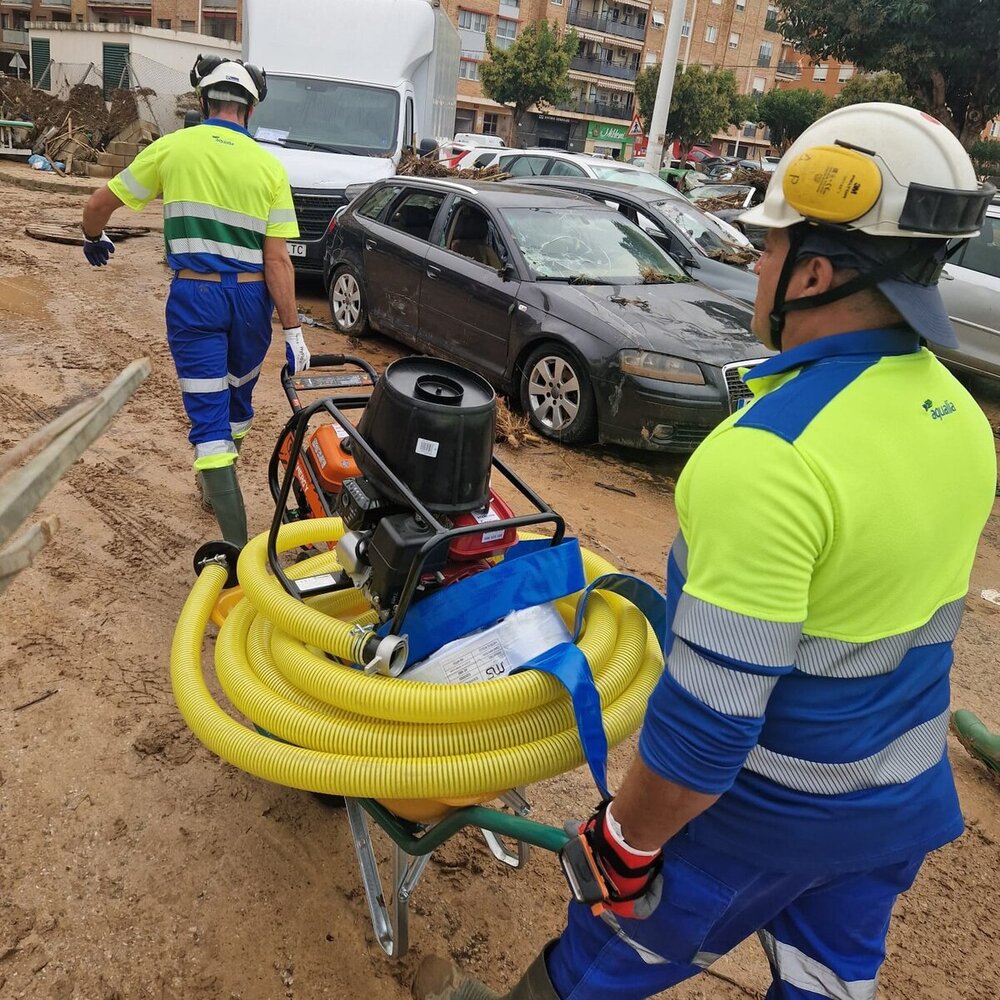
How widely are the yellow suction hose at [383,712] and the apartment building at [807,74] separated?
7371 cm

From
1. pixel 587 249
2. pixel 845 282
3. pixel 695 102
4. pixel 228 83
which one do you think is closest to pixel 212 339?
pixel 228 83

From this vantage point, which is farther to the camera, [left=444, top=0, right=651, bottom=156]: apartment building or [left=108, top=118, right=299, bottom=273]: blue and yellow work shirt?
[left=444, top=0, right=651, bottom=156]: apartment building

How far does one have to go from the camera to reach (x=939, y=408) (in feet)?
4.50

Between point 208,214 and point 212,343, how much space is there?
56cm

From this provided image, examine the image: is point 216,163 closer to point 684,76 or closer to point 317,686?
point 317,686

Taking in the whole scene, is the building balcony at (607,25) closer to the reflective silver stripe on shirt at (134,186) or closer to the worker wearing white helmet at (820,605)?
the reflective silver stripe on shirt at (134,186)

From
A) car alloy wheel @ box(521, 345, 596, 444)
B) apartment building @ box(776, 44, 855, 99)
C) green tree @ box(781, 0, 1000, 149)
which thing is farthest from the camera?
apartment building @ box(776, 44, 855, 99)

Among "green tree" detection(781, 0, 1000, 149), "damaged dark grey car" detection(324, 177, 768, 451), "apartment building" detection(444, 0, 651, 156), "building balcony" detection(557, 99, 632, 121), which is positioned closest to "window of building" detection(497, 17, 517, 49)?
"apartment building" detection(444, 0, 651, 156)

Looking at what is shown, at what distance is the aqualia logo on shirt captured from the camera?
134cm

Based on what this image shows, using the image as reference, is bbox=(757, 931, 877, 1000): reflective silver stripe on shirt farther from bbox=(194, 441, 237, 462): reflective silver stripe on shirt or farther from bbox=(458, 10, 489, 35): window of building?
bbox=(458, 10, 489, 35): window of building

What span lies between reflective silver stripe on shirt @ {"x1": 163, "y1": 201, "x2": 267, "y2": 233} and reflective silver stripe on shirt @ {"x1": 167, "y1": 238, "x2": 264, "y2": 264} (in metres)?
0.10

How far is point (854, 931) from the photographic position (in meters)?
1.57

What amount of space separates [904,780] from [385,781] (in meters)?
1.01

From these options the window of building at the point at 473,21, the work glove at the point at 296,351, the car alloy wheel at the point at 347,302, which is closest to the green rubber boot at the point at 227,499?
the work glove at the point at 296,351
